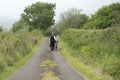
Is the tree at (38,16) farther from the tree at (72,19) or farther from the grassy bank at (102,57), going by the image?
the grassy bank at (102,57)

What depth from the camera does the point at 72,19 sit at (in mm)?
121500

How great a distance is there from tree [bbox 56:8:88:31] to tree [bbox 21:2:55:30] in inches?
585

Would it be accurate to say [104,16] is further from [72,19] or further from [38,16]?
[72,19]

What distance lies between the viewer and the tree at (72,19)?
388 feet

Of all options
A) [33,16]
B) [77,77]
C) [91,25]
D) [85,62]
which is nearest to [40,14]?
[33,16]

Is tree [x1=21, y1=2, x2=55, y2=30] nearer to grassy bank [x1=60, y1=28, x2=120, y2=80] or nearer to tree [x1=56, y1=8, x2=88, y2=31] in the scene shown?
tree [x1=56, y1=8, x2=88, y2=31]

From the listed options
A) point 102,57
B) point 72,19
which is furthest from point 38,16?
point 102,57

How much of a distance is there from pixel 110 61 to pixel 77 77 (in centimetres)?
238

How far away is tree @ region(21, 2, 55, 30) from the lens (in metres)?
102

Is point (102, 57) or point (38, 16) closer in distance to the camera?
point (102, 57)

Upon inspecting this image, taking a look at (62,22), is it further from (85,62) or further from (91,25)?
(85,62)

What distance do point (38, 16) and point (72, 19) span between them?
906 inches

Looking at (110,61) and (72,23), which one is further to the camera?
(72,23)

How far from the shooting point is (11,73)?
2155 centimetres
